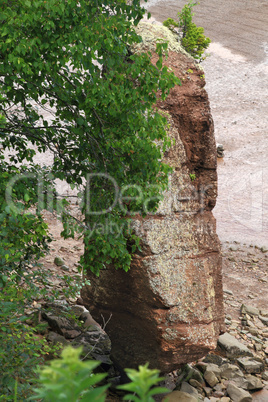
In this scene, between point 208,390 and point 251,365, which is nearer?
point 208,390

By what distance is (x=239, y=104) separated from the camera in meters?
22.8

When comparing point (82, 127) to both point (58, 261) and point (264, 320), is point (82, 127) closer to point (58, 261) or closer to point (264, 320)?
point (58, 261)

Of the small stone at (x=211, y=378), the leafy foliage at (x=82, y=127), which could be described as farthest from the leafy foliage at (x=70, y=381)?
the small stone at (x=211, y=378)

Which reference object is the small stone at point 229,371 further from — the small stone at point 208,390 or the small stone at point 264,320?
the small stone at point 264,320

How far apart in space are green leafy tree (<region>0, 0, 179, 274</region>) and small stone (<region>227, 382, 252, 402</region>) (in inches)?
132

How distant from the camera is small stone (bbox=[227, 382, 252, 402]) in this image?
725 cm

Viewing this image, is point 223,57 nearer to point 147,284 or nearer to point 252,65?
point 252,65

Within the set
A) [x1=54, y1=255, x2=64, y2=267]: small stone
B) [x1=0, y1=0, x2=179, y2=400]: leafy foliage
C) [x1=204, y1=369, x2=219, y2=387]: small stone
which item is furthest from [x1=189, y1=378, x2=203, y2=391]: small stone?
[x1=54, y1=255, x2=64, y2=267]: small stone

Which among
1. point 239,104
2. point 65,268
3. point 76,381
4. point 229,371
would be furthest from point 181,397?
point 239,104

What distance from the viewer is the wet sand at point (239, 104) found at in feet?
52.2

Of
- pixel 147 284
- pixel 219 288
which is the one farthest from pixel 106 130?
pixel 219 288

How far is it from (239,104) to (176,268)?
18075 mm

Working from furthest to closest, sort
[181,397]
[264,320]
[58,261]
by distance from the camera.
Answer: [58,261] → [264,320] → [181,397]

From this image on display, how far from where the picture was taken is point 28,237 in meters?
4.12
